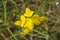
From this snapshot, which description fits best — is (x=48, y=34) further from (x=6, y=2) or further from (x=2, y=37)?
(x=6, y=2)

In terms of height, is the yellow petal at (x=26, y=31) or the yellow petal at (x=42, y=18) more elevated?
the yellow petal at (x=42, y=18)

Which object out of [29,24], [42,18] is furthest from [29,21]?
[42,18]

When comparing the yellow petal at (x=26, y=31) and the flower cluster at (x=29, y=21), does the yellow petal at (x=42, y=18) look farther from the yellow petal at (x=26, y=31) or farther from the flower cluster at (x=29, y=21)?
the yellow petal at (x=26, y=31)

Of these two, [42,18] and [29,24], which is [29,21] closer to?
[29,24]

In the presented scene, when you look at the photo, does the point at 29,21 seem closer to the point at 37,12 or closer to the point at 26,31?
the point at 26,31

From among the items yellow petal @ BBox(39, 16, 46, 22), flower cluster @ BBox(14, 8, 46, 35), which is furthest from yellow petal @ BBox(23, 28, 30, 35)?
yellow petal @ BBox(39, 16, 46, 22)

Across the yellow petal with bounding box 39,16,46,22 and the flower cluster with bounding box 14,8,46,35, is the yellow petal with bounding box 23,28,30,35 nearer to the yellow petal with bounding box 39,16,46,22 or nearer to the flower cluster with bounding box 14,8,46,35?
the flower cluster with bounding box 14,8,46,35

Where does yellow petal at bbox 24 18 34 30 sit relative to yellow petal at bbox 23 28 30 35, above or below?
above

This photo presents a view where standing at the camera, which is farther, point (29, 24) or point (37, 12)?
point (37, 12)

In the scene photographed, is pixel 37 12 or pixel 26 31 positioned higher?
pixel 37 12

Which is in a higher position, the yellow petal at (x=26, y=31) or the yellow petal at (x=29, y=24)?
the yellow petal at (x=29, y=24)

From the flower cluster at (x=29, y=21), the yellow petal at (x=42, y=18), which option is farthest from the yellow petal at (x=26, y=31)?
the yellow petal at (x=42, y=18)
